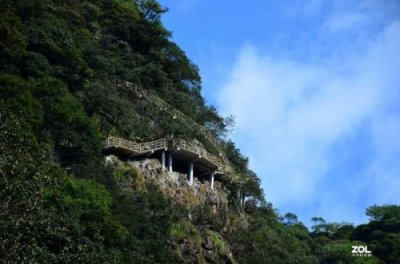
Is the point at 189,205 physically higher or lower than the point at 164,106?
lower

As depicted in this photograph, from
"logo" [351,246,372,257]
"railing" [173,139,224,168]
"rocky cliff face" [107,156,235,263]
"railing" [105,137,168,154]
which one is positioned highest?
"railing" [173,139,224,168]

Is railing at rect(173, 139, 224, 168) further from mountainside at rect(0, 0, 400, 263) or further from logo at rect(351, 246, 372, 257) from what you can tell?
logo at rect(351, 246, 372, 257)

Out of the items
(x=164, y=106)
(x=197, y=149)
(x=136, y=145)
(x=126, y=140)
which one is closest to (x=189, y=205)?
(x=197, y=149)

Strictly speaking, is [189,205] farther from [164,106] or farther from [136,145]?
[164,106]

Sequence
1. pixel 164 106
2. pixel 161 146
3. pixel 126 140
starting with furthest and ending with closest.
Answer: pixel 164 106 → pixel 161 146 → pixel 126 140

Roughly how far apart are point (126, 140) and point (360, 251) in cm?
4719

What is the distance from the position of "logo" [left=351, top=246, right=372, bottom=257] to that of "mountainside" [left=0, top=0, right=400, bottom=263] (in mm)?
23672

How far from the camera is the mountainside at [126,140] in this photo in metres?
36.7

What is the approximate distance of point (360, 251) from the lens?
3322 inches

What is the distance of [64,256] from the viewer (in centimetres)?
2062

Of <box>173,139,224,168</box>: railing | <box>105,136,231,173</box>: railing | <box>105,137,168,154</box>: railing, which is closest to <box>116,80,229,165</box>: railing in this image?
<box>105,136,231,173</box>: railing

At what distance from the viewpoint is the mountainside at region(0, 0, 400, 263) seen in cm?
3666

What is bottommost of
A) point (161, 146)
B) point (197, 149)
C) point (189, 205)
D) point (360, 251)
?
point (189, 205)

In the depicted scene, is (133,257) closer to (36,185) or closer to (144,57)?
(36,185)
